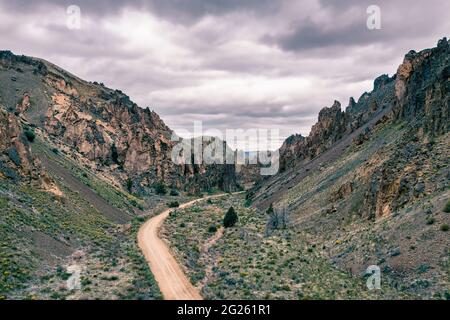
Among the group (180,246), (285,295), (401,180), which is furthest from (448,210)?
(180,246)

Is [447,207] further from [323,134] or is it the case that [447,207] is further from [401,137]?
[323,134]

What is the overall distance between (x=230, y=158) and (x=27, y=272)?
494ft

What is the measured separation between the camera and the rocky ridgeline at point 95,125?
93562mm

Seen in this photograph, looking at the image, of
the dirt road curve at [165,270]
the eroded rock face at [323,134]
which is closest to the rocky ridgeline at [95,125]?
the eroded rock face at [323,134]

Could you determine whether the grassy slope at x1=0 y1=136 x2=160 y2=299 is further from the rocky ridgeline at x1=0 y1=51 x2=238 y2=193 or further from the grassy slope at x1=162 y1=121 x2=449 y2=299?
the rocky ridgeline at x1=0 y1=51 x2=238 y2=193

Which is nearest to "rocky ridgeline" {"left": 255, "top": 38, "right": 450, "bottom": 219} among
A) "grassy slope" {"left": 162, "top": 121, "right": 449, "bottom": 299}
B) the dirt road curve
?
"grassy slope" {"left": 162, "top": 121, "right": 449, "bottom": 299}

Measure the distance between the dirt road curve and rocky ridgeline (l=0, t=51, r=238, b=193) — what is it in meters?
49.1

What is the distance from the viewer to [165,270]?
97.1ft

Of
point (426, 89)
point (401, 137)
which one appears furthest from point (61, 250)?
point (426, 89)

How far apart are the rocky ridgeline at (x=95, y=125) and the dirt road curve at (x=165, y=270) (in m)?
49.1

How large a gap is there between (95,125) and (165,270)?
82.5m

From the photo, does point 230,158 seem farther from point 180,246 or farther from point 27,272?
point 27,272

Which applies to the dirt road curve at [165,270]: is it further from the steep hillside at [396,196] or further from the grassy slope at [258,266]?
the steep hillside at [396,196]

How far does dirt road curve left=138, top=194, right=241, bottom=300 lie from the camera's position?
79.2 feet
